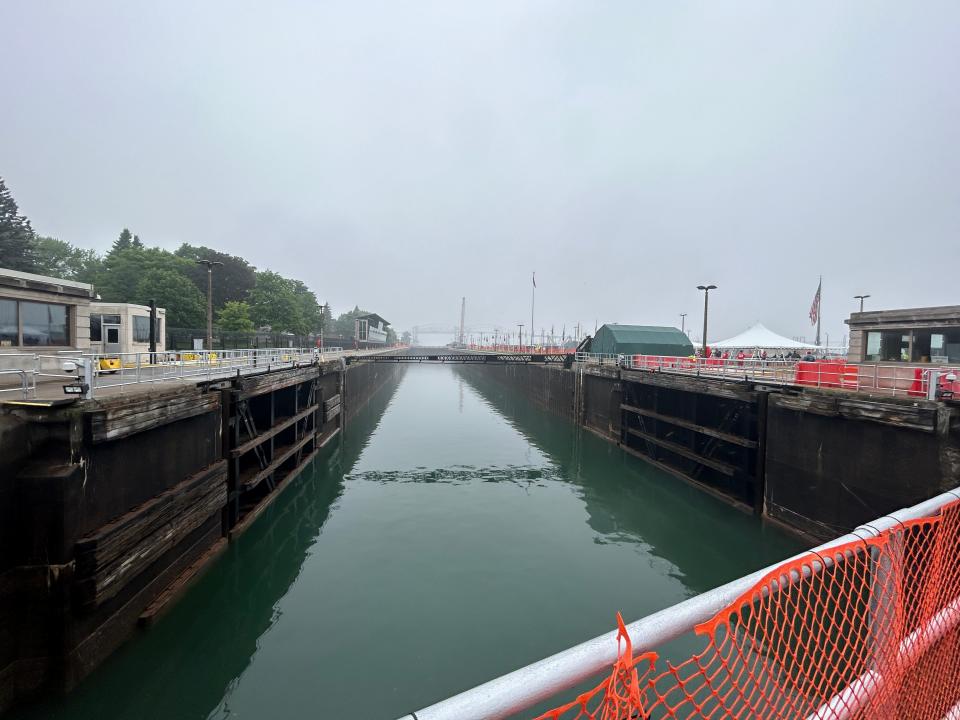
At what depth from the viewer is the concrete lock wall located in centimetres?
914

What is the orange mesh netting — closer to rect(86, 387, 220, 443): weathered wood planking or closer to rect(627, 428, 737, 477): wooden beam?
rect(86, 387, 220, 443): weathered wood planking

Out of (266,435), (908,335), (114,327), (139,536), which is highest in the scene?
(908,335)

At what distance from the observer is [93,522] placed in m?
10.1

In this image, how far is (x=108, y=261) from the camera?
78.8 meters

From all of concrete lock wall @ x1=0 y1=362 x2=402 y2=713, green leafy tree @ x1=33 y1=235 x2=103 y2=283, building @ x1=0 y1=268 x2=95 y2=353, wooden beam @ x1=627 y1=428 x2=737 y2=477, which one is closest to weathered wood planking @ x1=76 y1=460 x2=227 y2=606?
concrete lock wall @ x1=0 y1=362 x2=402 y2=713

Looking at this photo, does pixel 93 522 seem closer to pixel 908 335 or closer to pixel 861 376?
pixel 861 376

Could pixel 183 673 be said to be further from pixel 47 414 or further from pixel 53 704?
pixel 47 414

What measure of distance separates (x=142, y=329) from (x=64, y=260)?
269ft

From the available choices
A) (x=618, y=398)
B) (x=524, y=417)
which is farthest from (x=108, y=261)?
(x=618, y=398)

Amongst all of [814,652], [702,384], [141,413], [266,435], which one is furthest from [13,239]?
[814,652]

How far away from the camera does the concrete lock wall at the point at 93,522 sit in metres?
9.14

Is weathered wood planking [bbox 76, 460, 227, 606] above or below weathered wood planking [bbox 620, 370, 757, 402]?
below

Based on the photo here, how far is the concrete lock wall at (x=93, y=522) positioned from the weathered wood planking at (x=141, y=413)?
0.03m

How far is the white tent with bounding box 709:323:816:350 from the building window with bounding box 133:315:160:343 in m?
52.4
